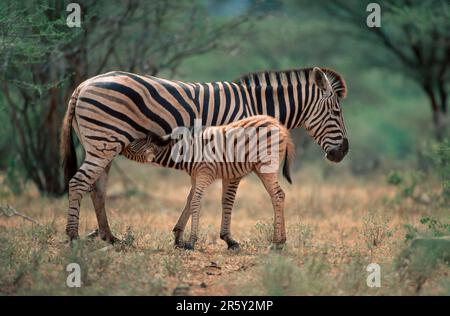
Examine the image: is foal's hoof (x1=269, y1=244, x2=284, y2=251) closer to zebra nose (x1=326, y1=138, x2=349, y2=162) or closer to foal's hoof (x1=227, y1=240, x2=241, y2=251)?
foal's hoof (x1=227, y1=240, x2=241, y2=251)

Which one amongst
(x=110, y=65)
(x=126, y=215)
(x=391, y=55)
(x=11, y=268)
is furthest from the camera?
(x=391, y=55)

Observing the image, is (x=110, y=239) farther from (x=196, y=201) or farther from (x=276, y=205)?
(x=276, y=205)

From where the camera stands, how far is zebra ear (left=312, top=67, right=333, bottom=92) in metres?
9.52

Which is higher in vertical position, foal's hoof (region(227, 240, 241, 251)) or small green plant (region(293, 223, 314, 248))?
small green plant (region(293, 223, 314, 248))

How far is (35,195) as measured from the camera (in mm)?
14336

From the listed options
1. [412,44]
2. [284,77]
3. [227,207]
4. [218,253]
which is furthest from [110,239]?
[412,44]

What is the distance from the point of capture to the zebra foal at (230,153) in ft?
28.7

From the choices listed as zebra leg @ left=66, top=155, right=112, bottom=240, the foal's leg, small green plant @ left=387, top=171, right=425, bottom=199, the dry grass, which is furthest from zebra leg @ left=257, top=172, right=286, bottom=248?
small green plant @ left=387, top=171, right=425, bottom=199

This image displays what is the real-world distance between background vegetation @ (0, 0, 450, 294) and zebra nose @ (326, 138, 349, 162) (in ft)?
3.08

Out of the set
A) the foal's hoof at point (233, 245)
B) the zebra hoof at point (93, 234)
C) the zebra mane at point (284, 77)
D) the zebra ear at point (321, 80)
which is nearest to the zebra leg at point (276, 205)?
the foal's hoof at point (233, 245)

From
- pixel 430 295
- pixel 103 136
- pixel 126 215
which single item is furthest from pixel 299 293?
pixel 126 215

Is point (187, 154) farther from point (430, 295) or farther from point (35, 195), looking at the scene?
point (35, 195)

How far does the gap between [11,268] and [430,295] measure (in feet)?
13.7

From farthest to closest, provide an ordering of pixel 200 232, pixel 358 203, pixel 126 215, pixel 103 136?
pixel 358 203, pixel 126 215, pixel 200 232, pixel 103 136
